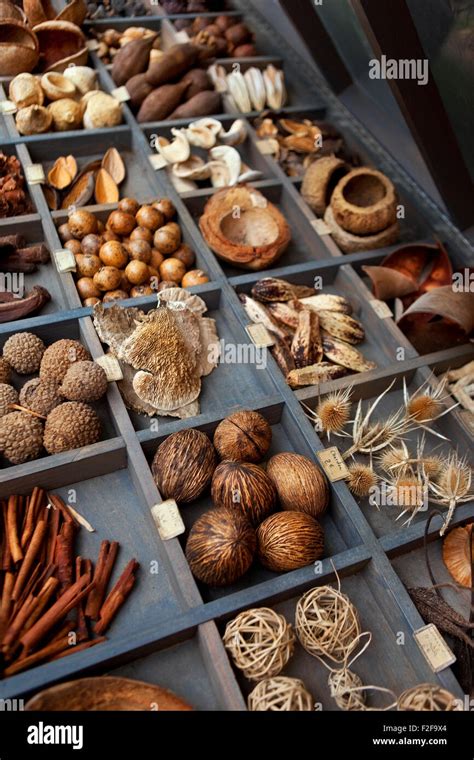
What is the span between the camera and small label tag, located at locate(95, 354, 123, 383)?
79.3 inches

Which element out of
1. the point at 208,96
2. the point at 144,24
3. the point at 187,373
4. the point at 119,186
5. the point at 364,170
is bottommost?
the point at 187,373

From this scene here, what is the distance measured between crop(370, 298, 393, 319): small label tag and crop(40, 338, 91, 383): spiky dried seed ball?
1201mm

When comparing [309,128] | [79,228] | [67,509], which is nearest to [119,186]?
[79,228]

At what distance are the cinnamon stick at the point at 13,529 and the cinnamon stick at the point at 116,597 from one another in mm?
288

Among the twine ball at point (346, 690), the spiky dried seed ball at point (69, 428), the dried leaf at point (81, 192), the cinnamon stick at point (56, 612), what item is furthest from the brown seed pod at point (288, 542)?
the dried leaf at point (81, 192)

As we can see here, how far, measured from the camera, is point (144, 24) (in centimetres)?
363

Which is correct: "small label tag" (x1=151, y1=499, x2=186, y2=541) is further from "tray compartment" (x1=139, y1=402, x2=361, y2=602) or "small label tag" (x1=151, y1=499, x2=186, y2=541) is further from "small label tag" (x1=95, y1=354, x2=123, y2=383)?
"small label tag" (x1=95, y1=354, x2=123, y2=383)

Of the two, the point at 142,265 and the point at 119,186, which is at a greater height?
the point at 119,186

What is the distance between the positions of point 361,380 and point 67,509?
1.14 m

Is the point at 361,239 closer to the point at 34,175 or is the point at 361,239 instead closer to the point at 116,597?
the point at 34,175

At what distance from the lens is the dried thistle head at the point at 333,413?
203 cm

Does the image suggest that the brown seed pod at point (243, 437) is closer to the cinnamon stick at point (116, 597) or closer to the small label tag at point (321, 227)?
the cinnamon stick at point (116, 597)

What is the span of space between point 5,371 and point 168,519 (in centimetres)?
85

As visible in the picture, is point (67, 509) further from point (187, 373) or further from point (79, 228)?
point (79, 228)
